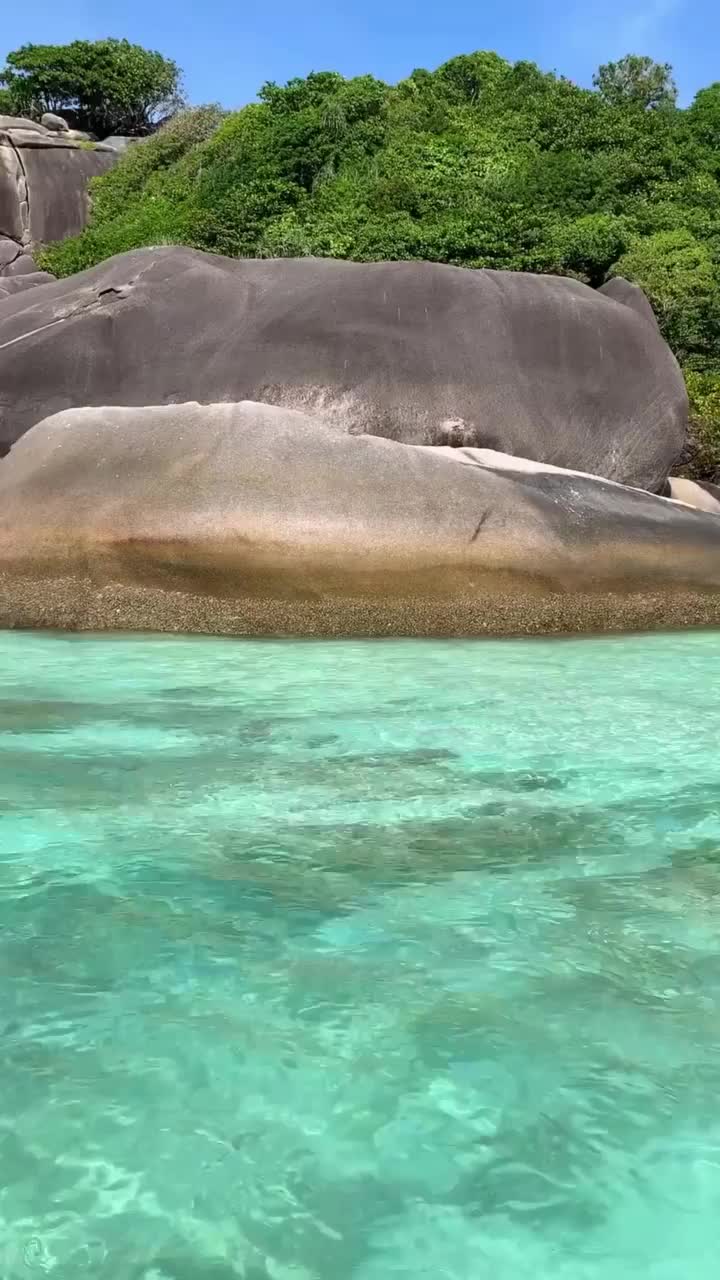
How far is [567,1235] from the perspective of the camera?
1435mm

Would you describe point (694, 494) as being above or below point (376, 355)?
below

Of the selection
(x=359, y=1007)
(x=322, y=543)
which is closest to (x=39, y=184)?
(x=322, y=543)

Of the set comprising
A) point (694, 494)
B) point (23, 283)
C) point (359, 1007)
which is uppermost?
point (23, 283)

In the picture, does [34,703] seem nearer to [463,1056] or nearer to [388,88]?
[463,1056]

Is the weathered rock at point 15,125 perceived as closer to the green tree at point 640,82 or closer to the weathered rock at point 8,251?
the weathered rock at point 8,251

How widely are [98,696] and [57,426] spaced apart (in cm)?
337

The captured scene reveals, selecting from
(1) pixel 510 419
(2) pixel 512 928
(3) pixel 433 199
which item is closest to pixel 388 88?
(3) pixel 433 199

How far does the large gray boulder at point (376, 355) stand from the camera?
321 inches

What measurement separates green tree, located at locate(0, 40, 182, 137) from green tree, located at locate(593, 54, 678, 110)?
20.8 meters

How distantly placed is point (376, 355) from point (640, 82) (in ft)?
76.0

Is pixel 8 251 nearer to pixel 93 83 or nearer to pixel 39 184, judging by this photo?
pixel 39 184

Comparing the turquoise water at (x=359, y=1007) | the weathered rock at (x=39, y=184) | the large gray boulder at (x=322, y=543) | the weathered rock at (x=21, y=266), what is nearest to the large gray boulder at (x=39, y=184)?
the weathered rock at (x=39, y=184)

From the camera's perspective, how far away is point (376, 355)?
26.8 feet

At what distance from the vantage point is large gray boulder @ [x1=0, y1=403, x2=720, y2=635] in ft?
22.3
